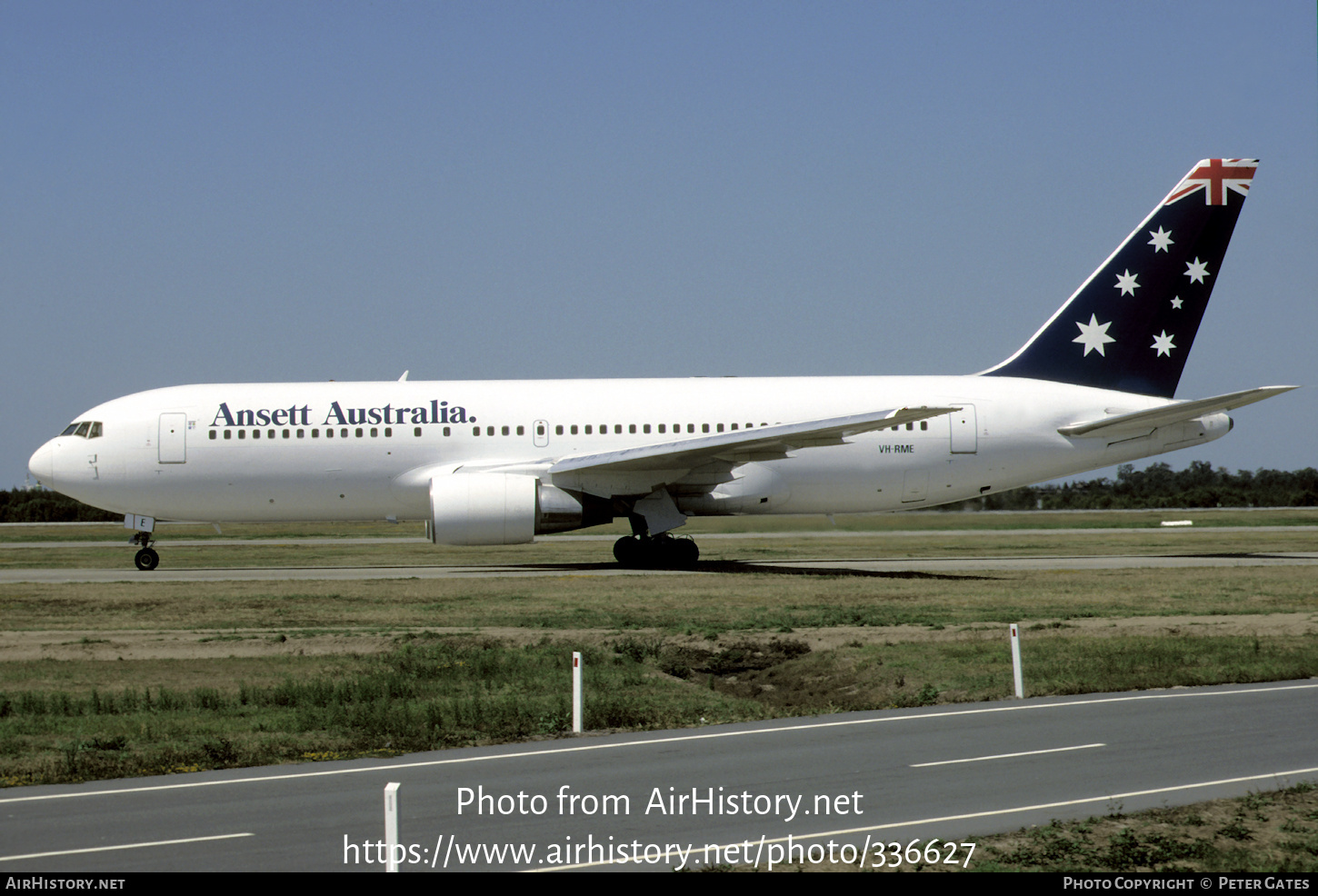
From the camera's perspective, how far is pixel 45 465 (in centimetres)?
2927

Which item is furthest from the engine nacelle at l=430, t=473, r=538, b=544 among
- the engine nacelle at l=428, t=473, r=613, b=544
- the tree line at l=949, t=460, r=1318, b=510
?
the tree line at l=949, t=460, r=1318, b=510

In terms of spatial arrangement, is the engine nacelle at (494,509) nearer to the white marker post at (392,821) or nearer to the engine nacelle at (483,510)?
the engine nacelle at (483,510)

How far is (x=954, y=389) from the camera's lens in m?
30.2

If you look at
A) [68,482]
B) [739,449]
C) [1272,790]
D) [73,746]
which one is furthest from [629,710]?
[68,482]

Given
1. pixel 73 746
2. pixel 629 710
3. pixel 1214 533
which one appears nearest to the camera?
pixel 73 746

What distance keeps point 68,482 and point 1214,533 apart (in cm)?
3551

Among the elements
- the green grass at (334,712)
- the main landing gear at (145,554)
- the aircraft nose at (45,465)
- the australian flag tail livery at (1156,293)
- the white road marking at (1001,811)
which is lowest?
the white road marking at (1001,811)

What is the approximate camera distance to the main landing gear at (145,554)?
29.5 metres

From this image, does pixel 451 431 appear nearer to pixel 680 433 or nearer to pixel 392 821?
pixel 680 433

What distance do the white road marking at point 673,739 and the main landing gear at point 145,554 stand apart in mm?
21553

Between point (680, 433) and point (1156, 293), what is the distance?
1220cm

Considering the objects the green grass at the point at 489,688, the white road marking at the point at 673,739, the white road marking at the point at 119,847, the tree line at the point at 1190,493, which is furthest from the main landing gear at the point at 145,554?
the tree line at the point at 1190,493

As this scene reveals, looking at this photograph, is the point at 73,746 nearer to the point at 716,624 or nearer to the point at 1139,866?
the point at 1139,866

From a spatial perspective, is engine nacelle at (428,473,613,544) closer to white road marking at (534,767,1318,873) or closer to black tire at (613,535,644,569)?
black tire at (613,535,644,569)
